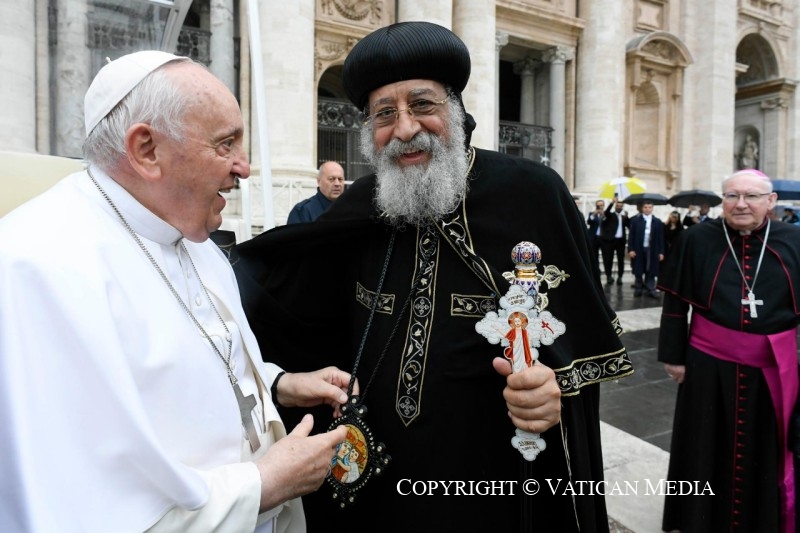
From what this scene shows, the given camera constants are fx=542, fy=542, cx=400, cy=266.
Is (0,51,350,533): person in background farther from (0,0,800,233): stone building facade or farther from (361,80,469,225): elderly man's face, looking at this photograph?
(0,0,800,233): stone building facade

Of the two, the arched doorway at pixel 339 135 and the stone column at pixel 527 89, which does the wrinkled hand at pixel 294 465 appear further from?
the stone column at pixel 527 89

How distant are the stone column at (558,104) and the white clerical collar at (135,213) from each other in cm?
1526

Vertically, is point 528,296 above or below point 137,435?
above

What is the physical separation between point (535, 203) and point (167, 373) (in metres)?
1.16

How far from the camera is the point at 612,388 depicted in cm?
511

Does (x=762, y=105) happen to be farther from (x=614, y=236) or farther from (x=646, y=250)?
(x=646, y=250)

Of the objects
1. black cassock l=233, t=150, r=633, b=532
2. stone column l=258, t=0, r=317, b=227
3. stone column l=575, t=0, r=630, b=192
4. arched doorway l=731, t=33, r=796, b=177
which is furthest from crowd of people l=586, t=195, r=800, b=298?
black cassock l=233, t=150, r=633, b=532

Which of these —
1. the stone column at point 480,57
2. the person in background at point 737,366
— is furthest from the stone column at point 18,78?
the stone column at point 480,57

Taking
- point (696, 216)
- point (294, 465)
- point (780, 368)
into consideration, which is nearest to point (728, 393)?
point (780, 368)

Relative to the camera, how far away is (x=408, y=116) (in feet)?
5.65

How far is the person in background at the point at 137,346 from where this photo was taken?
2.96 ft

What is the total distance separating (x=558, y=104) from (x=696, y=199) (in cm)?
481

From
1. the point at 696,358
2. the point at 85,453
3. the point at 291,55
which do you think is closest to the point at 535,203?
the point at 85,453

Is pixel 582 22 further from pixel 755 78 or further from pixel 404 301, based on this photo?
pixel 404 301
